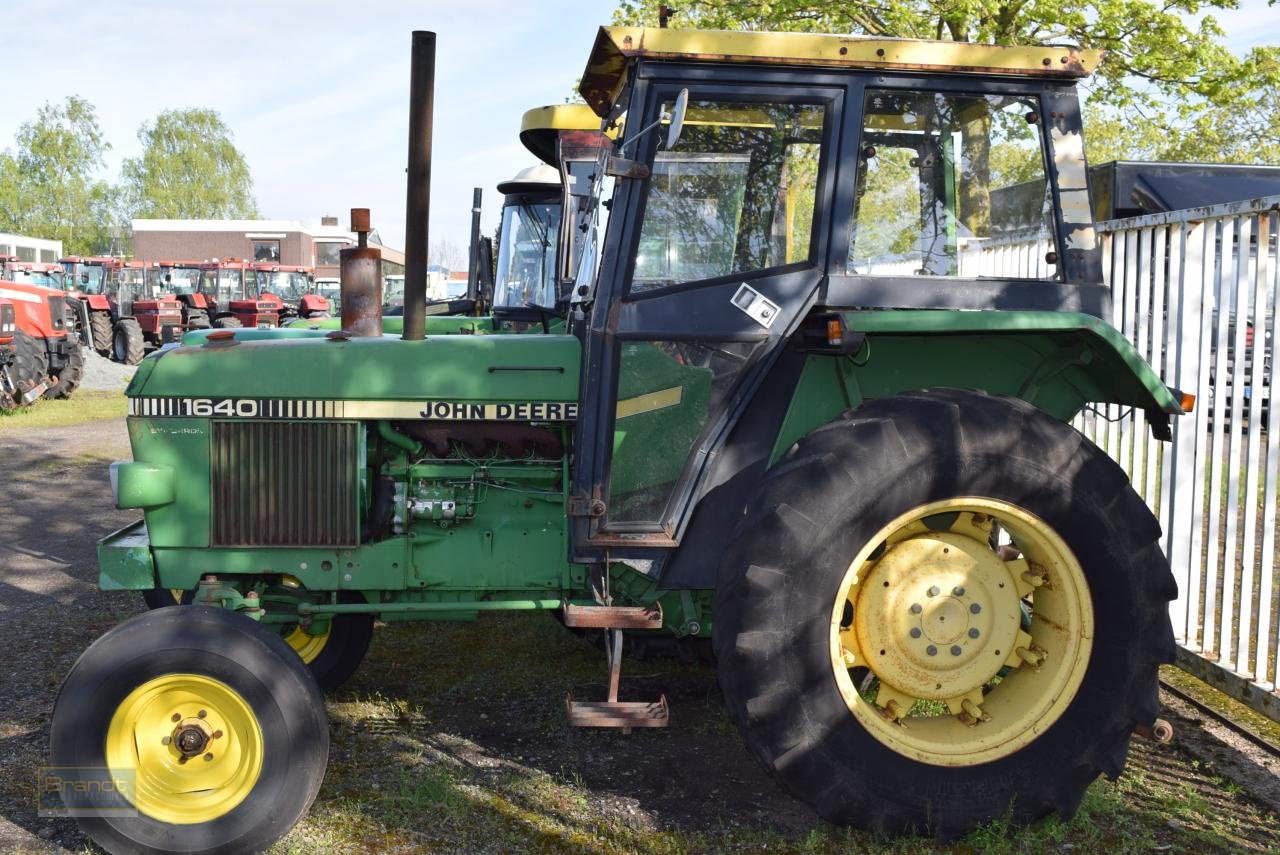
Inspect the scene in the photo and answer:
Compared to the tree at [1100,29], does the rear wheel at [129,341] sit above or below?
below

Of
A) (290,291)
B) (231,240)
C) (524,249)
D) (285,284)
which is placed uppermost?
(231,240)

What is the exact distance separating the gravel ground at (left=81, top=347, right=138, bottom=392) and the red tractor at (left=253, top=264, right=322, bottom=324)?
22.3 feet

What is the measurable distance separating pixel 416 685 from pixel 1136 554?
9.64 ft

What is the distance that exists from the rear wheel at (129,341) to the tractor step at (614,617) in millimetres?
21752

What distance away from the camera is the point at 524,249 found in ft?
32.0

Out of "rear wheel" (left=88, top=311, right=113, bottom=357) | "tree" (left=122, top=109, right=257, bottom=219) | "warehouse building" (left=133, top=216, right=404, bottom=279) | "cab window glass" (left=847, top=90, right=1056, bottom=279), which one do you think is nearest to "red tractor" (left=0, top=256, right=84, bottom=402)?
"rear wheel" (left=88, top=311, right=113, bottom=357)

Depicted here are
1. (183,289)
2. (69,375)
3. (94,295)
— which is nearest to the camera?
(69,375)

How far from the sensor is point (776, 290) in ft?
11.5

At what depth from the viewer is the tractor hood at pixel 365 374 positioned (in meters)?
3.84

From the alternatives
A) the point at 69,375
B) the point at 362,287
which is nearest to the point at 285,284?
the point at 69,375

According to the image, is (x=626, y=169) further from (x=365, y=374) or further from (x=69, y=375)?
(x=69, y=375)

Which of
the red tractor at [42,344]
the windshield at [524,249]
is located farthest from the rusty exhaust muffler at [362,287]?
the red tractor at [42,344]

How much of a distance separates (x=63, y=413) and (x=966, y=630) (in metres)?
14.6

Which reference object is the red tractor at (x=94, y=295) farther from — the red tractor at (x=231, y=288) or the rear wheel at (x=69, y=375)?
the rear wheel at (x=69, y=375)
